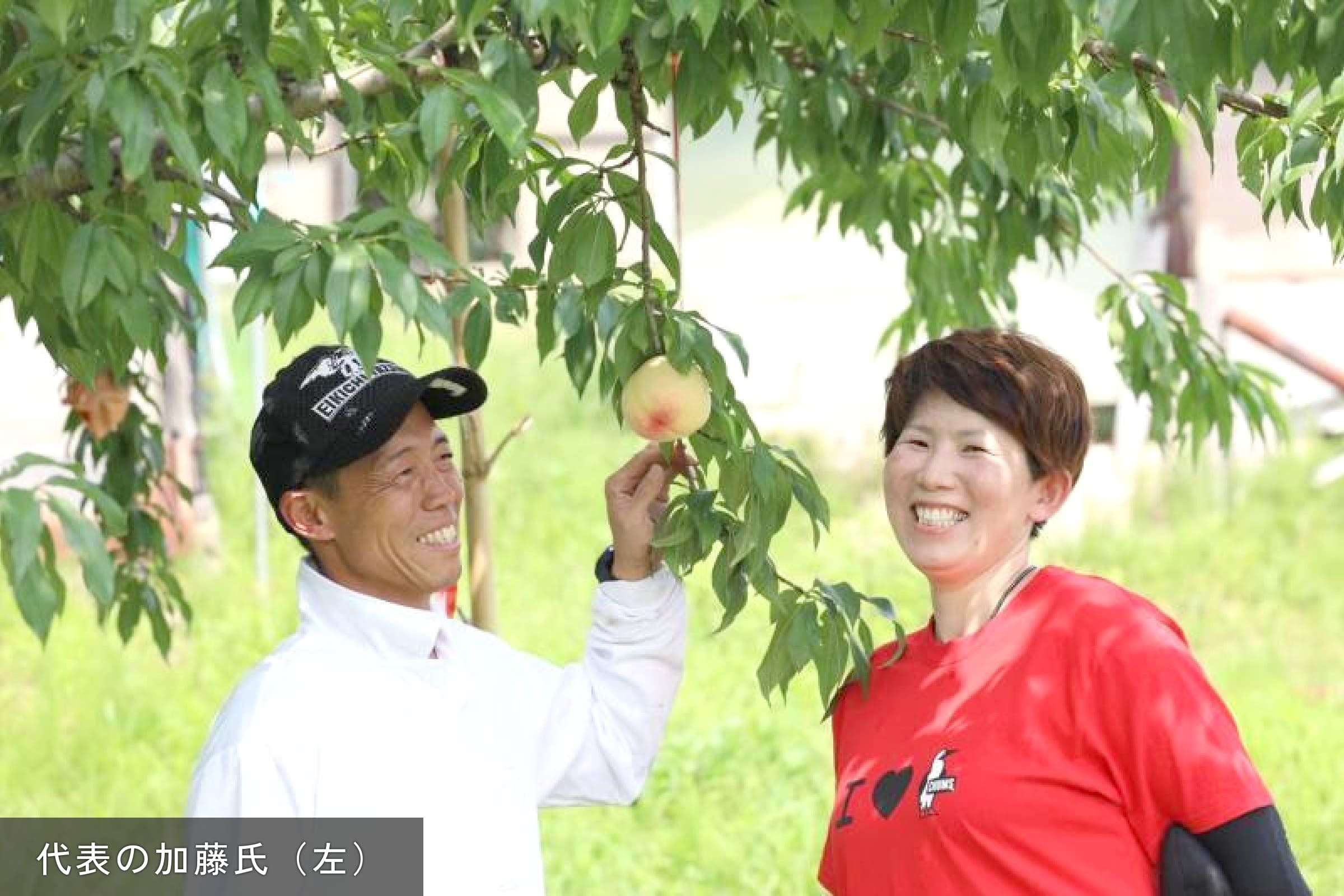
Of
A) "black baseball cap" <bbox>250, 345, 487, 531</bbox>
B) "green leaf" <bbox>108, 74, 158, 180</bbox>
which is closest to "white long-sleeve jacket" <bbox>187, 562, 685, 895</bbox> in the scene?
"black baseball cap" <bbox>250, 345, 487, 531</bbox>

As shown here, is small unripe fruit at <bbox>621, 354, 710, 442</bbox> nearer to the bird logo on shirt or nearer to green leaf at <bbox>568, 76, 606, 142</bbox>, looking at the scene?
green leaf at <bbox>568, 76, 606, 142</bbox>

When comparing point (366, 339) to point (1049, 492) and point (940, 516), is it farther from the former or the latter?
point (1049, 492)

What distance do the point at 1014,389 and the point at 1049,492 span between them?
0.14m

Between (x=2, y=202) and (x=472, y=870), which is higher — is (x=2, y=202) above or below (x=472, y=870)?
above

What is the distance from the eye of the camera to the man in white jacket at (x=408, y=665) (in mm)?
1912

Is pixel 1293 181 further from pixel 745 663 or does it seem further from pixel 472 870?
pixel 745 663

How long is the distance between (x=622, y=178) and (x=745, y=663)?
3.92 metres

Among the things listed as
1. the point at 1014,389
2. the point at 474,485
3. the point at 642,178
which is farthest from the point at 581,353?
the point at 474,485

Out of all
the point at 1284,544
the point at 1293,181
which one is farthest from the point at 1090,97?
the point at 1284,544

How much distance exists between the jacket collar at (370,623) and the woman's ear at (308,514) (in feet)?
0.16

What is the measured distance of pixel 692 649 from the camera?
596 cm

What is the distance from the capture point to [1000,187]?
314cm

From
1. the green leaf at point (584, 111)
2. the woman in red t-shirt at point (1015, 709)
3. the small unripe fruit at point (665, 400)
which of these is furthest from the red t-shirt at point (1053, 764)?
the green leaf at point (584, 111)

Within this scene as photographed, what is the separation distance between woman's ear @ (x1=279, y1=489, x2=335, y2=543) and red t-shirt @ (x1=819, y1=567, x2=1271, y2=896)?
63 centimetres
